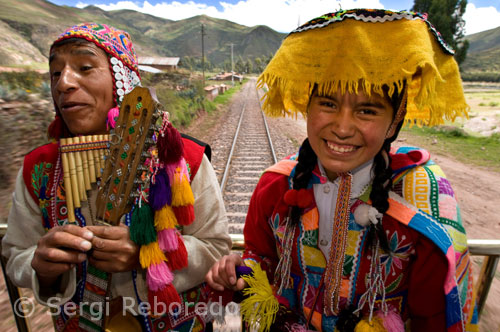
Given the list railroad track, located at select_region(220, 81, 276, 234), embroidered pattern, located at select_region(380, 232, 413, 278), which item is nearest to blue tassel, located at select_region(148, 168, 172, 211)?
embroidered pattern, located at select_region(380, 232, 413, 278)

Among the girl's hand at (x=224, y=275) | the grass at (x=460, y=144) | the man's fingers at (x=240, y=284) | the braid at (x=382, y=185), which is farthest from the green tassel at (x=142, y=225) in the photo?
the grass at (x=460, y=144)

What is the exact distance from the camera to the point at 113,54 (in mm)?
1434

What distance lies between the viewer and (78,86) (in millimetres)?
1339

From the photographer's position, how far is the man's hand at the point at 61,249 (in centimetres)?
112

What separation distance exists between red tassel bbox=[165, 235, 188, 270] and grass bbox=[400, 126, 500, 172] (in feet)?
39.2

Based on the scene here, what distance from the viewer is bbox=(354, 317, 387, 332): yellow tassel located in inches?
50.2

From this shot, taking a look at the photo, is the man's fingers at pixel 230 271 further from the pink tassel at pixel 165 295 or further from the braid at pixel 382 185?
the braid at pixel 382 185

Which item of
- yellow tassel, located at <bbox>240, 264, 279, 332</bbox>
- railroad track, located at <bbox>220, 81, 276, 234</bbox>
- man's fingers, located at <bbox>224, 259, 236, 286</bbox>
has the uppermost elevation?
man's fingers, located at <bbox>224, 259, 236, 286</bbox>

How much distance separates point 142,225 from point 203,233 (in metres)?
0.40

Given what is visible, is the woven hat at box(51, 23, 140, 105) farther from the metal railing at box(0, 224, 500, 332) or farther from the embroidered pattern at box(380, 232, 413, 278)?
the embroidered pattern at box(380, 232, 413, 278)

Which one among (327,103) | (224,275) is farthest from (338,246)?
(327,103)

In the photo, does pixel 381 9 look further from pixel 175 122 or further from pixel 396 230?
pixel 175 122

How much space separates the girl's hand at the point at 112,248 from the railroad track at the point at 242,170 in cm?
375

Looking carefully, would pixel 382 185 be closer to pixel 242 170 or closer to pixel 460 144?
pixel 242 170
